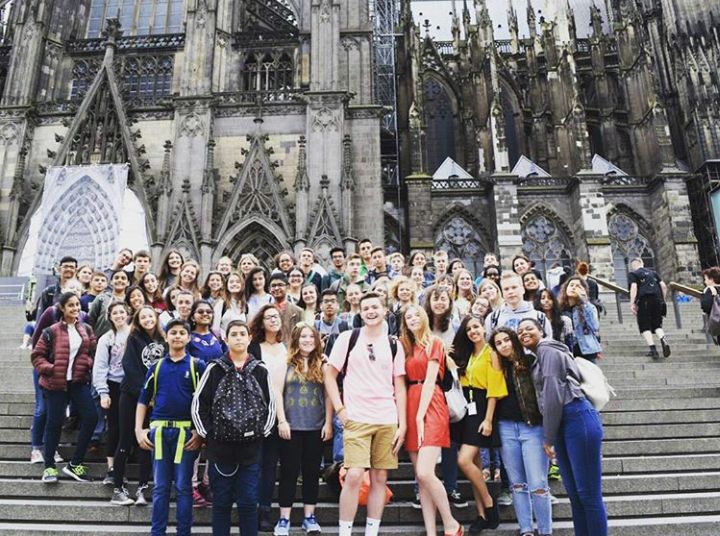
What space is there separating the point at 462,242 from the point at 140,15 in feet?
54.5

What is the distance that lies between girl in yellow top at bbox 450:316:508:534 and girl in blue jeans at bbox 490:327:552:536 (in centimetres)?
9

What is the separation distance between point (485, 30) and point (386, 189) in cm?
974

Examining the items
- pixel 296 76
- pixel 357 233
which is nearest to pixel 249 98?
pixel 296 76

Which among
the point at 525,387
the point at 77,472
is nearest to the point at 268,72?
the point at 77,472

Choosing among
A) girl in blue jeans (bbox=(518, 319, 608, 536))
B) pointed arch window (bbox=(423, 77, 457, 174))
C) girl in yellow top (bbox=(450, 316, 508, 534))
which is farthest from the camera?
pointed arch window (bbox=(423, 77, 457, 174))

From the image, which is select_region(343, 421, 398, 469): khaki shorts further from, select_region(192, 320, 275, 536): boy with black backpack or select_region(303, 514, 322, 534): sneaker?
select_region(303, 514, 322, 534): sneaker

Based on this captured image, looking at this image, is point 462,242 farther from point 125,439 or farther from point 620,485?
point 125,439

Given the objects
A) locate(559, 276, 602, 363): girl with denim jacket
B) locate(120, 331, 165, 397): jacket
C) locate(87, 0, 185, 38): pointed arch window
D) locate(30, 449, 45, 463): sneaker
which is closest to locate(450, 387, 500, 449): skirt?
locate(559, 276, 602, 363): girl with denim jacket

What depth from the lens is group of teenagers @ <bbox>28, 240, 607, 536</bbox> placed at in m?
3.65

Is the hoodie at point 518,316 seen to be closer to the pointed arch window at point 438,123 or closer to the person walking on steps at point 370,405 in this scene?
the person walking on steps at point 370,405

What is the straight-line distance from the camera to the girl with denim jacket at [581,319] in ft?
19.5

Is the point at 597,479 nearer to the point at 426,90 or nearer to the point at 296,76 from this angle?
the point at 296,76

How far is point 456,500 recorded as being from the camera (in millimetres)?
4473

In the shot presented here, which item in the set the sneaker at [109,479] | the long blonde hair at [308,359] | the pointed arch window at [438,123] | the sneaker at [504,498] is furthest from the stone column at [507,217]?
the sneaker at [109,479]
